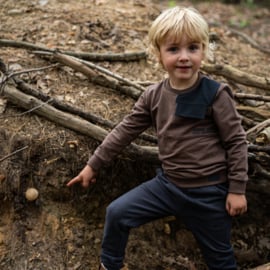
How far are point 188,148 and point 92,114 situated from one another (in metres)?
0.97

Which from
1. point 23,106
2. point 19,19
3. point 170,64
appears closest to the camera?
point 170,64

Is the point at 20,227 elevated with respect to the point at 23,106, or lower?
lower

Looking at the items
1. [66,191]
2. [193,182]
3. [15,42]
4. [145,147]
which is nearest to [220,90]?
[193,182]

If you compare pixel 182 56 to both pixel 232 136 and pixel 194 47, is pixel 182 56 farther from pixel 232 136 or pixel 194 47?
pixel 232 136

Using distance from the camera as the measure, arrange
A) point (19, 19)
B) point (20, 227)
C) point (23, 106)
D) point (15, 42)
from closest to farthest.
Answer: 1. point (20, 227)
2. point (23, 106)
3. point (15, 42)
4. point (19, 19)

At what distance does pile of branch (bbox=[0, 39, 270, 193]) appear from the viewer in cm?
284

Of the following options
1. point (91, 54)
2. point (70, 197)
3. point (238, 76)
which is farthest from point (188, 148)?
point (91, 54)

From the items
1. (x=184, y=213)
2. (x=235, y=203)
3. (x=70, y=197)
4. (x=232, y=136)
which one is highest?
(x=232, y=136)

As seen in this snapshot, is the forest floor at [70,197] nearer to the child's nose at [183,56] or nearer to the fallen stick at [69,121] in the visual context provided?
the fallen stick at [69,121]

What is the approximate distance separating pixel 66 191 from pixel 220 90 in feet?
4.41

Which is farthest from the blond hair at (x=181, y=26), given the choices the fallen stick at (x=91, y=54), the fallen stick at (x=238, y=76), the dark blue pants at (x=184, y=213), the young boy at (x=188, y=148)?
the fallen stick at (x=91, y=54)

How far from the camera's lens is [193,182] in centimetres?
230

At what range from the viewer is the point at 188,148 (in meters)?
2.27

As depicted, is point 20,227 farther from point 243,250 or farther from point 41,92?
point 243,250
